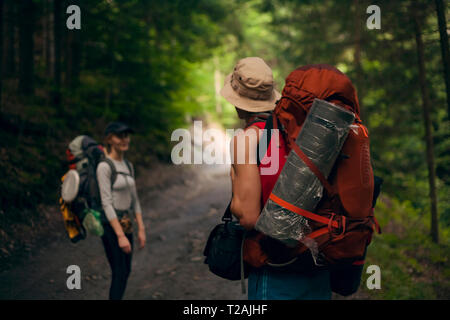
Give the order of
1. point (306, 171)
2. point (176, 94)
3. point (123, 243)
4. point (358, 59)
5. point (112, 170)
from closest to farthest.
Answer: point (306, 171) < point (123, 243) < point (112, 170) < point (358, 59) < point (176, 94)

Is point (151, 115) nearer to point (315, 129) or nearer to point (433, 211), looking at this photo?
point (433, 211)

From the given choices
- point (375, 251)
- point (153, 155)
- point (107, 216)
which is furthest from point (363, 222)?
point (153, 155)

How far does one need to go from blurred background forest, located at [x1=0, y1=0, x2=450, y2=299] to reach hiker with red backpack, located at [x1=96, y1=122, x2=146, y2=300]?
2.51m

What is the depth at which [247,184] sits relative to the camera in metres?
Answer: 2.10

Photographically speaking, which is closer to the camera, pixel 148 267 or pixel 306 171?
pixel 306 171

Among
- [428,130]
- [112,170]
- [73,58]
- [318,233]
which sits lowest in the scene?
[318,233]

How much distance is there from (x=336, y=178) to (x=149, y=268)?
212 inches

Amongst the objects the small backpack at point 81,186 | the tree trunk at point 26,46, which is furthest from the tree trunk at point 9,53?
the small backpack at point 81,186

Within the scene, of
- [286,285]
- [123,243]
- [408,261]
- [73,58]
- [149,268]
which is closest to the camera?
[286,285]

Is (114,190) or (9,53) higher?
(9,53)

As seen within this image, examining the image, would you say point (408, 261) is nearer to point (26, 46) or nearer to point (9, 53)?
point (26, 46)

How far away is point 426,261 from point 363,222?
6201mm

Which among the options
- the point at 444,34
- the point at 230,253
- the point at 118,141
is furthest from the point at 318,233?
the point at 444,34

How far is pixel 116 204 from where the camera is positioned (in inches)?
169
